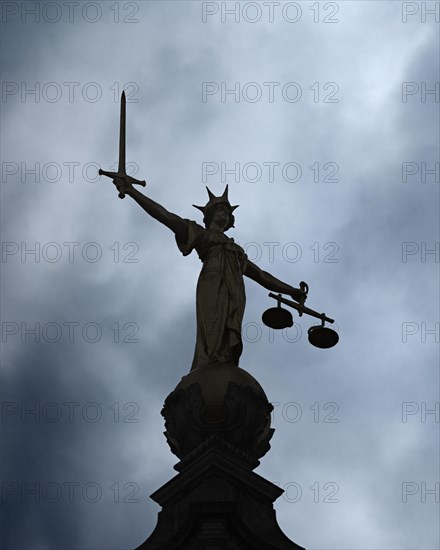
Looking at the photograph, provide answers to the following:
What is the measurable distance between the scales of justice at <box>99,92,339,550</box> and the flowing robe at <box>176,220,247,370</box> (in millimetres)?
20

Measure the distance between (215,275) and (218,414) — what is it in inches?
132

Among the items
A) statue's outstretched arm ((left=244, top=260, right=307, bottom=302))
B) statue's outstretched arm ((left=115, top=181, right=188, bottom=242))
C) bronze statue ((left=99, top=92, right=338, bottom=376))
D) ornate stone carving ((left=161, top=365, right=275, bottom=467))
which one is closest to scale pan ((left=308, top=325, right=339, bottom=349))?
bronze statue ((left=99, top=92, right=338, bottom=376))

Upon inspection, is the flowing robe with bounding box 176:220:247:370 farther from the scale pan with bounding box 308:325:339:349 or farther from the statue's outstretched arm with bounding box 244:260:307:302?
the scale pan with bounding box 308:325:339:349

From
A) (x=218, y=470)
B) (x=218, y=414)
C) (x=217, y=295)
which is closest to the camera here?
(x=218, y=470)

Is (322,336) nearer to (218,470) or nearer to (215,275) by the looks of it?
(215,275)

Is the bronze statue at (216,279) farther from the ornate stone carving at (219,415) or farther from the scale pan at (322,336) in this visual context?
the ornate stone carving at (219,415)

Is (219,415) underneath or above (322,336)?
underneath

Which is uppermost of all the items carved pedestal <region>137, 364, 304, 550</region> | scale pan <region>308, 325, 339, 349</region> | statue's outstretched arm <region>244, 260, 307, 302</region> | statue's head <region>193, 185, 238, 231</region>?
statue's head <region>193, 185, 238, 231</region>

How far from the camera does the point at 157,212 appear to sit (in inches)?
1382

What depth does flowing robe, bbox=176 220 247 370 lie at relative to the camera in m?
34.6

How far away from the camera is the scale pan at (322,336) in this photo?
35312 millimetres

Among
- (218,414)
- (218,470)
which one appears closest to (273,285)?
(218,414)

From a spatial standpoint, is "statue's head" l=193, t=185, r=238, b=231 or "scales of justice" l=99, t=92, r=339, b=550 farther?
"statue's head" l=193, t=185, r=238, b=231

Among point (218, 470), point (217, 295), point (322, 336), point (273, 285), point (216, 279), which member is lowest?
point (218, 470)
